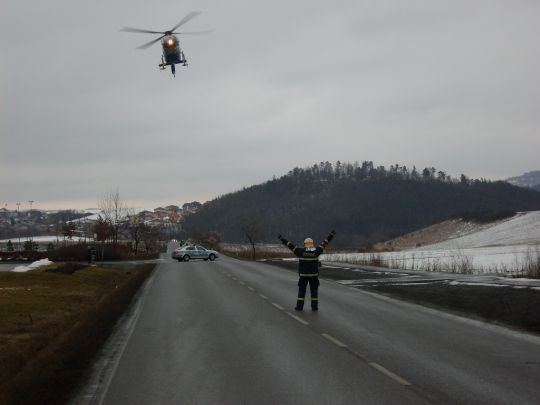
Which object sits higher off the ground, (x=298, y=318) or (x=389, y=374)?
(x=389, y=374)

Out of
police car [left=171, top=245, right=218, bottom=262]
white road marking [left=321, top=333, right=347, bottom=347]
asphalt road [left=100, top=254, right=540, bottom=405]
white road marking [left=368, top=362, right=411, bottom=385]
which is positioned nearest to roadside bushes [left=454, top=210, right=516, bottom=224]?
police car [left=171, top=245, right=218, bottom=262]

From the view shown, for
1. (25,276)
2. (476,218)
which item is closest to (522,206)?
(476,218)

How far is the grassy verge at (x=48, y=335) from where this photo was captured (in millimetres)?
7391

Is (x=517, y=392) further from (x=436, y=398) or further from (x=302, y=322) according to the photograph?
(x=302, y=322)

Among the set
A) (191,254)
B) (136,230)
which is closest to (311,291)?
(191,254)

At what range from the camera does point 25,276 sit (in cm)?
3081

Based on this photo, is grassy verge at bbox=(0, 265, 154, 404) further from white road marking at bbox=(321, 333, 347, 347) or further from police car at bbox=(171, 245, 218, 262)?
police car at bbox=(171, 245, 218, 262)

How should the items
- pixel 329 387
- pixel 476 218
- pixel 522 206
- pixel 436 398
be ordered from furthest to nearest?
pixel 522 206, pixel 476 218, pixel 329 387, pixel 436 398

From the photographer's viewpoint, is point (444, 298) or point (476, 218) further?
point (476, 218)

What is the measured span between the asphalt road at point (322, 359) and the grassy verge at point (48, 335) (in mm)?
680

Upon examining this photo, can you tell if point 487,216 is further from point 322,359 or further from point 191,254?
point 322,359

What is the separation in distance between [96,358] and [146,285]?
1693 cm

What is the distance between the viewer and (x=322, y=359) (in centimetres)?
870

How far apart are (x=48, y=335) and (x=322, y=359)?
7164mm
